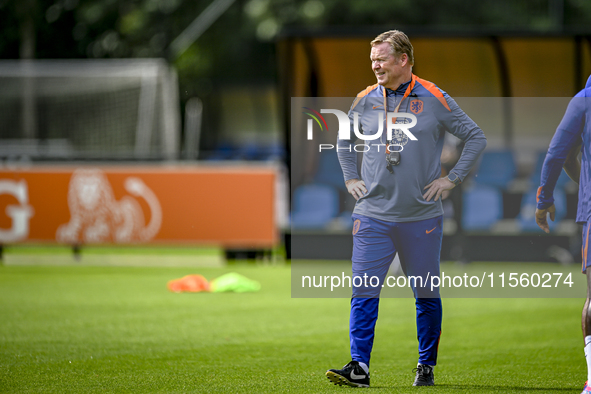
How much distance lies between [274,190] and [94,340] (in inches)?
259

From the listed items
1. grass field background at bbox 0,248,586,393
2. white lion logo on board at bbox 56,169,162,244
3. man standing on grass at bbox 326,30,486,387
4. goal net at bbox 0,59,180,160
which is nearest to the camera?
man standing on grass at bbox 326,30,486,387

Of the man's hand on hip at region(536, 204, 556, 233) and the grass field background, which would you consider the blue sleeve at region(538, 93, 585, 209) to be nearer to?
the man's hand on hip at region(536, 204, 556, 233)

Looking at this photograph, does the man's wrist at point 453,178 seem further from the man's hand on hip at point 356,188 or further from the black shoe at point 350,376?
the black shoe at point 350,376

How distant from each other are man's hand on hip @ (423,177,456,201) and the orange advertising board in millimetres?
8264

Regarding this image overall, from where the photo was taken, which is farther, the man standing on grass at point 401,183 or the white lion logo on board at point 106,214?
the white lion logo on board at point 106,214

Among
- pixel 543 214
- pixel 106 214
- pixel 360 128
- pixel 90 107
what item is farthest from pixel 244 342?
pixel 90 107

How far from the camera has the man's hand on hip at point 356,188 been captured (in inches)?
207

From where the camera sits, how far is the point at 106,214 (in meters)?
13.4

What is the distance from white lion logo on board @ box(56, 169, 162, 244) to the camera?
13.4 m

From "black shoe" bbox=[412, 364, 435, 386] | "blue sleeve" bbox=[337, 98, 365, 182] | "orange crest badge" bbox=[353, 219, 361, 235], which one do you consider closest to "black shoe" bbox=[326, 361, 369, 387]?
"black shoe" bbox=[412, 364, 435, 386]

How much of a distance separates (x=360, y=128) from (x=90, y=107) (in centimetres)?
1603

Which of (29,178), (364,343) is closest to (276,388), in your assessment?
(364,343)

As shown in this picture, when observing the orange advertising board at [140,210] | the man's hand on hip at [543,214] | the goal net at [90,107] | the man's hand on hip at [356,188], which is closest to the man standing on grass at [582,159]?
the man's hand on hip at [543,214]

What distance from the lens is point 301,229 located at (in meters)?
6.20
